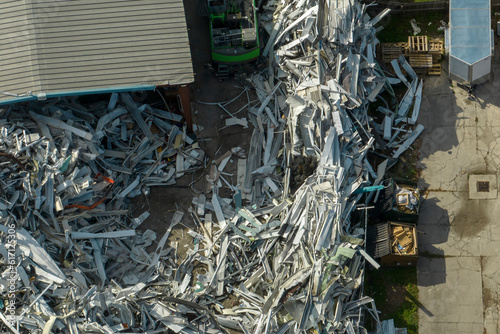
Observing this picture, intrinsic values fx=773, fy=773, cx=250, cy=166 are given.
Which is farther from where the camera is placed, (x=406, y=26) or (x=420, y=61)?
(x=406, y=26)

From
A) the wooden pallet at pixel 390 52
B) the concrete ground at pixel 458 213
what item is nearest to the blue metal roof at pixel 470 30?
the concrete ground at pixel 458 213

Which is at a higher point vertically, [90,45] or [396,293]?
[90,45]

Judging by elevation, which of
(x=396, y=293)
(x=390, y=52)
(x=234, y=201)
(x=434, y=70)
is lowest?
(x=396, y=293)

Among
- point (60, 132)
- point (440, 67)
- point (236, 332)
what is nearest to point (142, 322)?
point (236, 332)

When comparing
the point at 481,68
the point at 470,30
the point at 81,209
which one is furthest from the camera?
the point at 470,30

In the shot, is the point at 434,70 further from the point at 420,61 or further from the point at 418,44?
the point at 418,44

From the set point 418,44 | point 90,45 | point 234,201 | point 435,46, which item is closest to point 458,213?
point 435,46

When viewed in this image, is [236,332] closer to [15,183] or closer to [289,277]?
[289,277]
